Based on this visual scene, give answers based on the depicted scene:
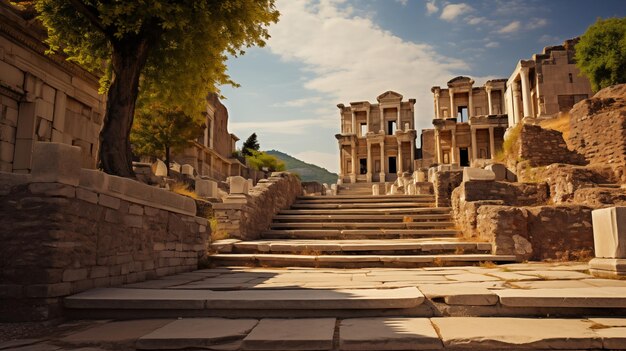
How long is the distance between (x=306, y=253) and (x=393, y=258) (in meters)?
1.82

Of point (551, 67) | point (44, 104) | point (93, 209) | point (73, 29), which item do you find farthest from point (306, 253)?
point (551, 67)

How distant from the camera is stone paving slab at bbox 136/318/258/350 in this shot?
310 cm

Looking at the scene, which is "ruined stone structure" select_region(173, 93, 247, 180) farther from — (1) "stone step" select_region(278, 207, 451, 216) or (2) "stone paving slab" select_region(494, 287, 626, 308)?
(2) "stone paving slab" select_region(494, 287, 626, 308)

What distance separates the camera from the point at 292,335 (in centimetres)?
319

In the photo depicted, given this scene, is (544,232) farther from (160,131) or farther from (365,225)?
(160,131)

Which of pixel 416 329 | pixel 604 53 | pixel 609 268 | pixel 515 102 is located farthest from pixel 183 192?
pixel 515 102

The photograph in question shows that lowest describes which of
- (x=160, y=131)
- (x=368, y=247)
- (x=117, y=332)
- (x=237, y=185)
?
(x=117, y=332)

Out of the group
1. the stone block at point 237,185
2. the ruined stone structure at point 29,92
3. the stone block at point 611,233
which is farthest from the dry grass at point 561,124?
the ruined stone structure at point 29,92

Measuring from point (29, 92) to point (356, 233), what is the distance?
8526 millimetres

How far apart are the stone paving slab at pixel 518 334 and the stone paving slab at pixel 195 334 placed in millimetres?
1724

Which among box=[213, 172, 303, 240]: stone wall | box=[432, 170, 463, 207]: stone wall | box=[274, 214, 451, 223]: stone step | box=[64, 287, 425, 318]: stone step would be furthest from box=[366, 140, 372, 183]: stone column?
box=[64, 287, 425, 318]: stone step

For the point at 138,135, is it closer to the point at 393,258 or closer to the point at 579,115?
the point at 393,258

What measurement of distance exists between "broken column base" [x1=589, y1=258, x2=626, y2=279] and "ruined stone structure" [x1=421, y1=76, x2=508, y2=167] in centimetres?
4030

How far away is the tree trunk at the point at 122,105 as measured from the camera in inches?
270
